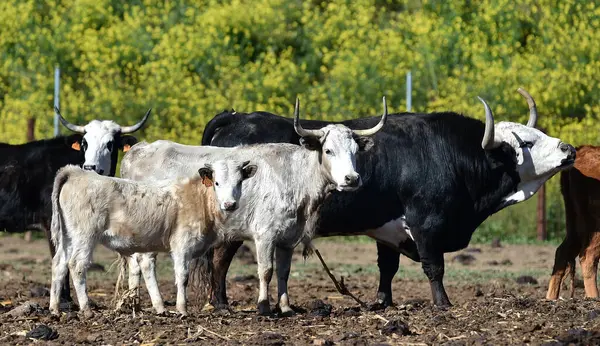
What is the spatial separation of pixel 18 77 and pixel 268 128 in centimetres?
1989

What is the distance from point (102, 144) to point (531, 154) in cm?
430

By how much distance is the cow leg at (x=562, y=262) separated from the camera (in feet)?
40.0

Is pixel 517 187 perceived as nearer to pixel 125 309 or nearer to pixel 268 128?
pixel 268 128

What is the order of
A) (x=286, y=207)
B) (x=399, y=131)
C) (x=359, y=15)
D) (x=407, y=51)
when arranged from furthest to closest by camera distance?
1. (x=359, y=15)
2. (x=407, y=51)
3. (x=399, y=131)
4. (x=286, y=207)

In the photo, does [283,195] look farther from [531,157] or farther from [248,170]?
[531,157]

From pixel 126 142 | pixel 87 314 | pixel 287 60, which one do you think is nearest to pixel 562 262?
pixel 126 142

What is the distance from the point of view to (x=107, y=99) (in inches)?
1070

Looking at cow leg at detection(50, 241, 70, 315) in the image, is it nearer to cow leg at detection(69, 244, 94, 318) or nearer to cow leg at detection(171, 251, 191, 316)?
cow leg at detection(69, 244, 94, 318)

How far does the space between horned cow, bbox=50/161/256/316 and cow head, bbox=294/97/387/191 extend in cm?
69

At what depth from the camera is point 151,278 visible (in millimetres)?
10375

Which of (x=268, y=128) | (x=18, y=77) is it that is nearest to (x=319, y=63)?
(x=18, y=77)

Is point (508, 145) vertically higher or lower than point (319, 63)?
lower

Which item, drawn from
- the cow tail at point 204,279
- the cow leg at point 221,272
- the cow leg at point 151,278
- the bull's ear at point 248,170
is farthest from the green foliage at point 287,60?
the bull's ear at point 248,170

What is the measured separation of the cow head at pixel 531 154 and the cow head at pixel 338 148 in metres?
1.91
